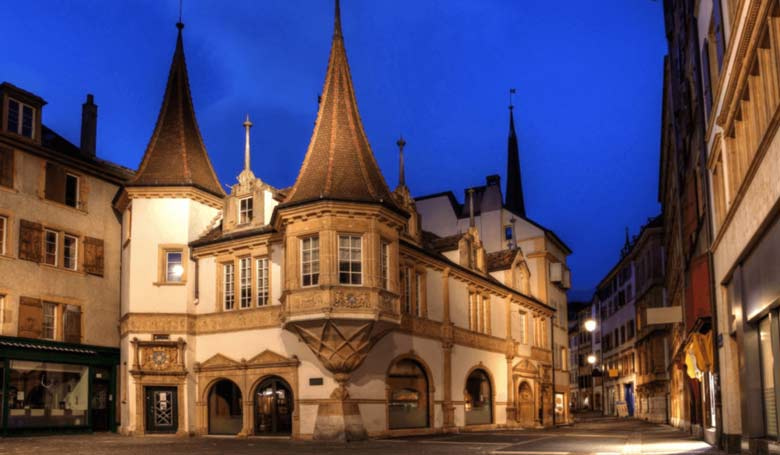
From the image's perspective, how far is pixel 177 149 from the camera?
36719 mm

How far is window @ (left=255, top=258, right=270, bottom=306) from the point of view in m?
32.9

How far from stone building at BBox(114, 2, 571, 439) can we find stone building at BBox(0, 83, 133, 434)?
126 cm

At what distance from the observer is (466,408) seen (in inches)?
1561

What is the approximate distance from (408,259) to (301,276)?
6308 mm

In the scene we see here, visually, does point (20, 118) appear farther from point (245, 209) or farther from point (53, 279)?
point (245, 209)

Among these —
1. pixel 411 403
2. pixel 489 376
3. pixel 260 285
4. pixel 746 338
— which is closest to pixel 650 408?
pixel 489 376

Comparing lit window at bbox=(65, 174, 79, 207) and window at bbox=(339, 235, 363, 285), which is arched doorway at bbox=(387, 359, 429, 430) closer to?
window at bbox=(339, 235, 363, 285)

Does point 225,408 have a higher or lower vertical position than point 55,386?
lower

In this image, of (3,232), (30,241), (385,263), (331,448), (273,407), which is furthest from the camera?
(30,241)

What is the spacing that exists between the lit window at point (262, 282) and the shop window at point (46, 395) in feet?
28.2

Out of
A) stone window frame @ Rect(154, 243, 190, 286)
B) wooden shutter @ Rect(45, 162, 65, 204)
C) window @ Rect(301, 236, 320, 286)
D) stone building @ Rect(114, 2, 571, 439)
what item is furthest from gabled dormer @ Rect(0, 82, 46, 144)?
window @ Rect(301, 236, 320, 286)

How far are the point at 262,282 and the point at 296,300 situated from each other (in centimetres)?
385

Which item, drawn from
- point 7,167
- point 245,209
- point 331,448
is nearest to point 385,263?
point 245,209

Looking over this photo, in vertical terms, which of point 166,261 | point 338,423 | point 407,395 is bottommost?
point 338,423
